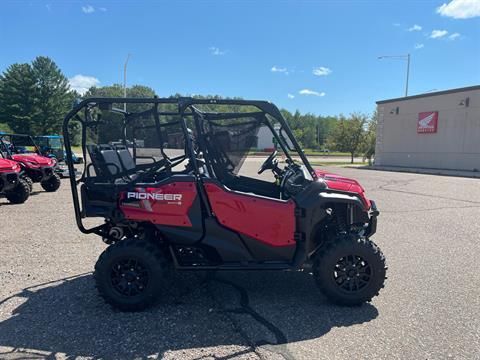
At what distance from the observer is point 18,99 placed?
54.8 meters

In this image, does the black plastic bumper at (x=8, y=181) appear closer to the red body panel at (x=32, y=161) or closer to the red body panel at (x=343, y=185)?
the red body panel at (x=32, y=161)

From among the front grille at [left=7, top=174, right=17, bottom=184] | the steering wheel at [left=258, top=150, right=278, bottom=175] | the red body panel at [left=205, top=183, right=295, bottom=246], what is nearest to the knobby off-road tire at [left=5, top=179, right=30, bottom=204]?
the front grille at [left=7, top=174, right=17, bottom=184]

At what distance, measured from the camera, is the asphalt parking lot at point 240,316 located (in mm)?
2906

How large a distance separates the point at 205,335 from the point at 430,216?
7.36 meters

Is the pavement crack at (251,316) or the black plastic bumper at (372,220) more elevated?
the black plastic bumper at (372,220)

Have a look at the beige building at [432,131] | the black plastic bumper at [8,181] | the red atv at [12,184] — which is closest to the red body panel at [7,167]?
the red atv at [12,184]

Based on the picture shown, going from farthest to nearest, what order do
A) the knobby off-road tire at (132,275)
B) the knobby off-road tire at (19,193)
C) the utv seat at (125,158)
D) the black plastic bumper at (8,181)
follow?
the knobby off-road tire at (19,193)
the black plastic bumper at (8,181)
the utv seat at (125,158)
the knobby off-road tire at (132,275)

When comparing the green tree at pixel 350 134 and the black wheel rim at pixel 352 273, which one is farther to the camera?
the green tree at pixel 350 134

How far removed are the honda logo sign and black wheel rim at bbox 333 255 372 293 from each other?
2665 cm

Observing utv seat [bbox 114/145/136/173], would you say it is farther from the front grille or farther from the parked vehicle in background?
the parked vehicle in background

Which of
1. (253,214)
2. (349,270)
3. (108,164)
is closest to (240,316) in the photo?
(253,214)

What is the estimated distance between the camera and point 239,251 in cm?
366

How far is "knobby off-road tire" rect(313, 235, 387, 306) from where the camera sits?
361 centimetres

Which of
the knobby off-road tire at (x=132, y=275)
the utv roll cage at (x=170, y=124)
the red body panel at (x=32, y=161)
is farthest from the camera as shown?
the red body panel at (x=32, y=161)
